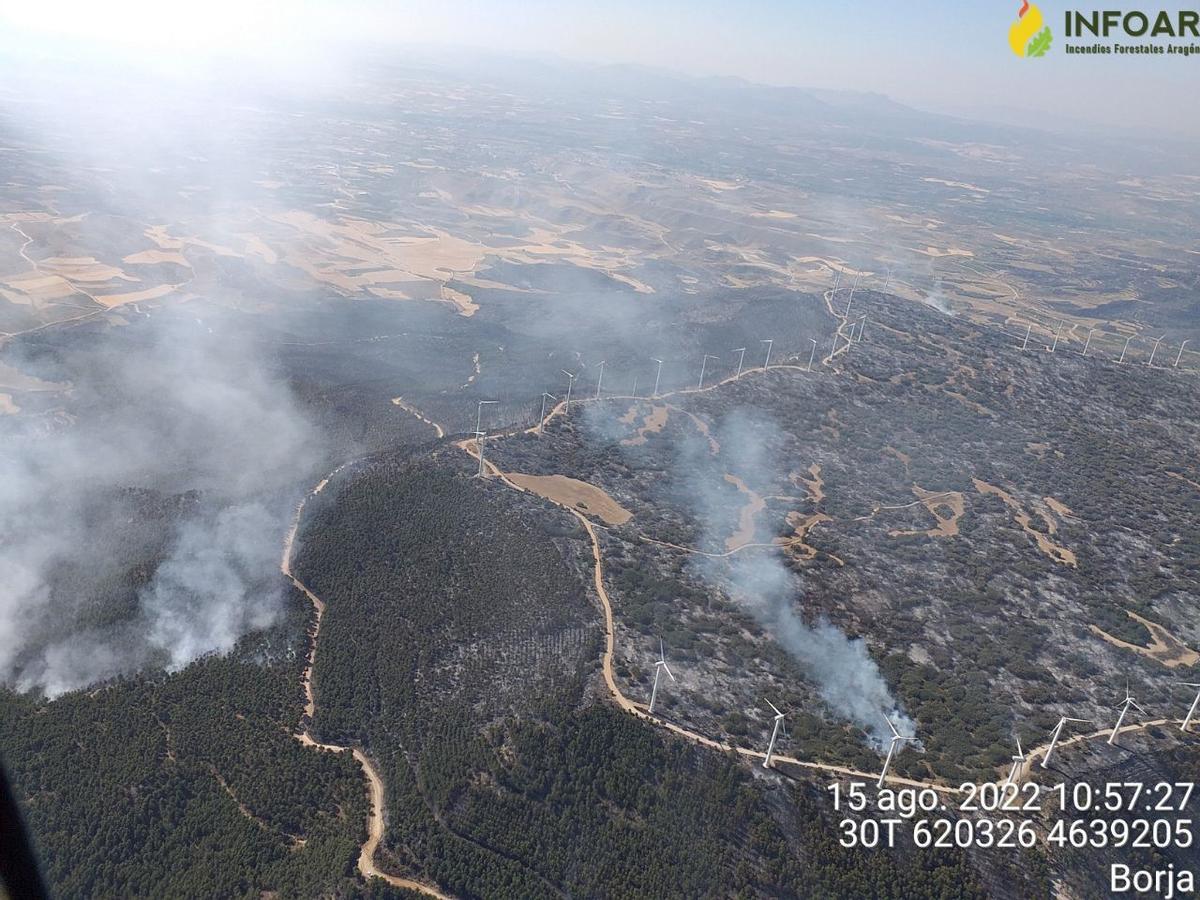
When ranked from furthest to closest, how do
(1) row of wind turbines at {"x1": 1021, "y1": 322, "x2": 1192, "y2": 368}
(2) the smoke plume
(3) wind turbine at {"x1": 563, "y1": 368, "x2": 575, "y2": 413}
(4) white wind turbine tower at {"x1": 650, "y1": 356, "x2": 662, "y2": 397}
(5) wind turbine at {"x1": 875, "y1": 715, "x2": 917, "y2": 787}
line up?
(1) row of wind turbines at {"x1": 1021, "y1": 322, "x2": 1192, "y2": 368}, (4) white wind turbine tower at {"x1": 650, "y1": 356, "x2": 662, "y2": 397}, (3) wind turbine at {"x1": 563, "y1": 368, "x2": 575, "y2": 413}, (2) the smoke plume, (5) wind turbine at {"x1": 875, "y1": 715, "x2": 917, "y2": 787}

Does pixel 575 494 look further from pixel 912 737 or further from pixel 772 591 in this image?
pixel 912 737

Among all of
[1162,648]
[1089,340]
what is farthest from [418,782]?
[1089,340]

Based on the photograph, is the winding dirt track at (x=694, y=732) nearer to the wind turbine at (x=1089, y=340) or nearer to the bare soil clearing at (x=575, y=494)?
the bare soil clearing at (x=575, y=494)

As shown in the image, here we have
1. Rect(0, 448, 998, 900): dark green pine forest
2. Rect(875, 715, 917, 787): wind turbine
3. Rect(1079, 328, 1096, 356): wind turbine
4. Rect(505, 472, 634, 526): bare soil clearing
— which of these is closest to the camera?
Rect(0, 448, 998, 900): dark green pine forest

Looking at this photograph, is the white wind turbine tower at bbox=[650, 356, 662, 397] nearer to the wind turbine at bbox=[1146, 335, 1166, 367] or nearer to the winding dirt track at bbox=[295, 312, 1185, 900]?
the winding dirt track at bbox=[295, 312, 1185, 900]

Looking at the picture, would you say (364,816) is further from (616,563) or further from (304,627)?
(616,563)

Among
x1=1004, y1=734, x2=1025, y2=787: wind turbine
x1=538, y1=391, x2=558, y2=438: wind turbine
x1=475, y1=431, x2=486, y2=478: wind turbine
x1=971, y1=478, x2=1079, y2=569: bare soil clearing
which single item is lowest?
x1=971, y1=478, x2=1079, y2=569: bare soil clearing

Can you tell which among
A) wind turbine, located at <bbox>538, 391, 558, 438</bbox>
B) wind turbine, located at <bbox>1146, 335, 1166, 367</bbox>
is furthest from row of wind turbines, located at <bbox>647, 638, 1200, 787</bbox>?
wind turbine, located at <bbox>1146, 335, 1166, 367</bbox>

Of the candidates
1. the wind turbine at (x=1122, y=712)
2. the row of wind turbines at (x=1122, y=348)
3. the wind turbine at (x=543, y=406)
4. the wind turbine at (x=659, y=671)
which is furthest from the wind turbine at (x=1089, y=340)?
the wind turbine at (x=659, y=671)
